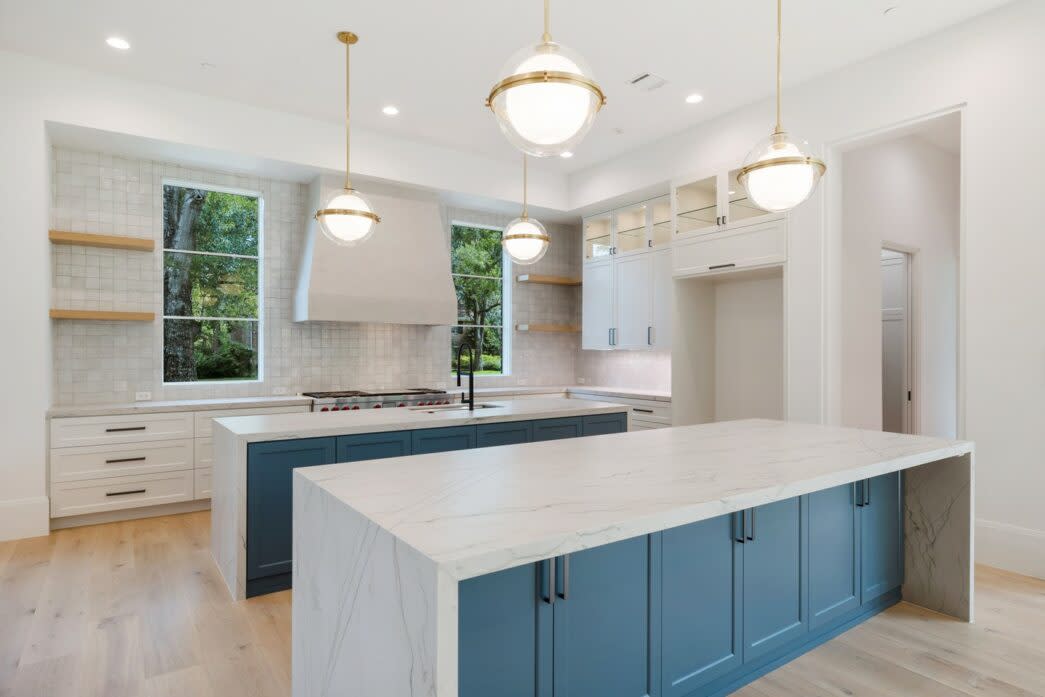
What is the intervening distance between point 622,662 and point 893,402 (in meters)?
4.91

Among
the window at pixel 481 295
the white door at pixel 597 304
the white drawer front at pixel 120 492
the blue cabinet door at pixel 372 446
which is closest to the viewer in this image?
the blue cabinet door at pixel 372 446

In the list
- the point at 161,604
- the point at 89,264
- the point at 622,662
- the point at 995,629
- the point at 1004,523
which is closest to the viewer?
the point at 622,662

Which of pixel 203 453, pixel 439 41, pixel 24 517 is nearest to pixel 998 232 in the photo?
pixel 439 41

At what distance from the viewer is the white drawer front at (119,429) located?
4109 millimetres

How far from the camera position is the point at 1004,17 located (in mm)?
Answer: 3338

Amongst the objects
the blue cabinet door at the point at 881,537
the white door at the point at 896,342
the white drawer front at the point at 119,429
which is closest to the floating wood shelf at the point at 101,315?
the white drawer front at the point at 119,429

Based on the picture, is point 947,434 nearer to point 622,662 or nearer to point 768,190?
point 768,190

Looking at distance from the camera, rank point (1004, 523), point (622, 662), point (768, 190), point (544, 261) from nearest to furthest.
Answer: point (622, 662) < point (768, 190) < point (1004, 523) < point (544, 261)

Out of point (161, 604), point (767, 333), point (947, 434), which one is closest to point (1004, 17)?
point (767, 333)

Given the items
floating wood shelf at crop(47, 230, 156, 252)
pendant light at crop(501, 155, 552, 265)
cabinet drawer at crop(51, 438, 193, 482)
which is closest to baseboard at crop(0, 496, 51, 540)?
cabinet drawer at crop(51, 438, 193, 482)

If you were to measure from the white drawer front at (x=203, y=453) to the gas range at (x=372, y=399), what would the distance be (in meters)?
0.83

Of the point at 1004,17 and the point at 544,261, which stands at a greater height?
the point at 1004,17

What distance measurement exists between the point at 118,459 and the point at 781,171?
15.3 feet

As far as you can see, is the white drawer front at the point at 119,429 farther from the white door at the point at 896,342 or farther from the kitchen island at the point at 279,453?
the white door at the point at 896,342
